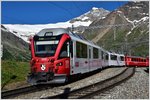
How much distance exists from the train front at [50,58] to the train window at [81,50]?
1.91 metres

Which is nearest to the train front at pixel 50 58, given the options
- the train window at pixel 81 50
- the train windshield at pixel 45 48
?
the train windshield at pixel 45 48

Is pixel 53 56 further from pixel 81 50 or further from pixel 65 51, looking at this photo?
pixel 81 50

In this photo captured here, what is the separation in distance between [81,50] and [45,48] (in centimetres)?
419

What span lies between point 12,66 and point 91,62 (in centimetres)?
670

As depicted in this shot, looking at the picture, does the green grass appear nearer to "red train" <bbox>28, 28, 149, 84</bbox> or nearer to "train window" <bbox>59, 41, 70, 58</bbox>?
"red train" <bbox>28, 28, 149, 84</bbox>

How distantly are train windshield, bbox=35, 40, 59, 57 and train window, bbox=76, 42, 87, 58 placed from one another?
248cm

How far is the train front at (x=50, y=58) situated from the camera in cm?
2164

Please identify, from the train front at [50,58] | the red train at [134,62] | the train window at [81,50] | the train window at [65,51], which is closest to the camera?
the train front at [50,58]

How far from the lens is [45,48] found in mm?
22250

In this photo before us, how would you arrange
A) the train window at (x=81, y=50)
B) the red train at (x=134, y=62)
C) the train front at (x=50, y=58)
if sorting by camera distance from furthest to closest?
the red train at (x=134, y=62) < the train window at (x=81, y=50) < the train front at (x=50, y=58)

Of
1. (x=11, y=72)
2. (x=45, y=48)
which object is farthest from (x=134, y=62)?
(x=45, y=48)


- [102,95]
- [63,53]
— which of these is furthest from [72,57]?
[102,95]

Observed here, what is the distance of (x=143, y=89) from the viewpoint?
19.2 m

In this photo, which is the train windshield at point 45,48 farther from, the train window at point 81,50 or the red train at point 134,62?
the red train at point 134,62
